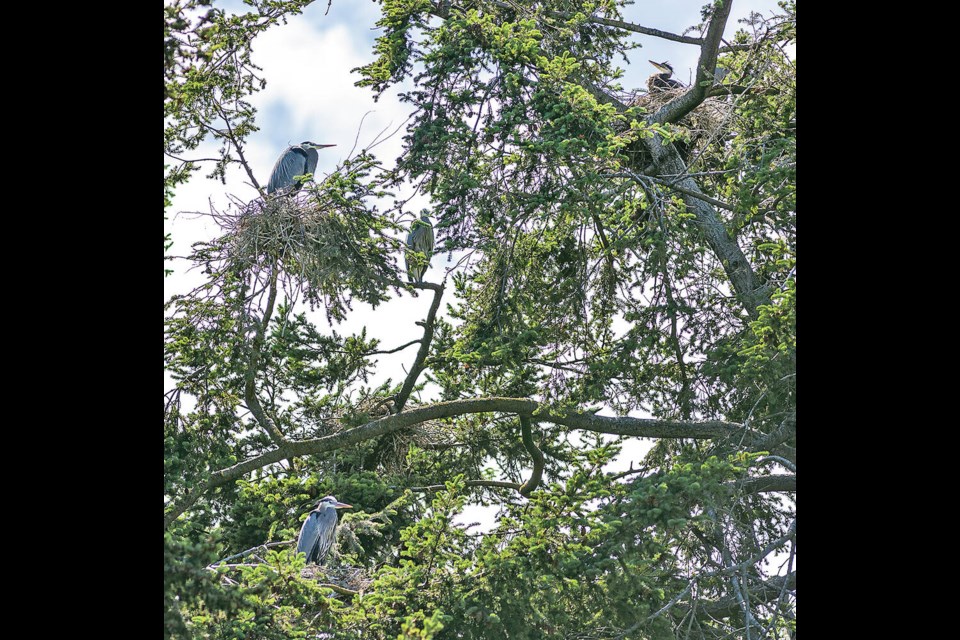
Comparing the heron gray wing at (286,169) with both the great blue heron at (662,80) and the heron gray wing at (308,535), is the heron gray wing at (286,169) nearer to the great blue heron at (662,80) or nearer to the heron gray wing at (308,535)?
the heron gray wing at (308,535)

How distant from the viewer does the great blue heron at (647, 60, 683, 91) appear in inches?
386

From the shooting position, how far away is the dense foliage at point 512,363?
18.8 ft

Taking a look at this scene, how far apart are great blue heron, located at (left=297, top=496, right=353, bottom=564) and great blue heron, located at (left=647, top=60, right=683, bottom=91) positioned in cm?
511

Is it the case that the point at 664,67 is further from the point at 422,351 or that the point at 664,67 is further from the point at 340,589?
the point at 340,589

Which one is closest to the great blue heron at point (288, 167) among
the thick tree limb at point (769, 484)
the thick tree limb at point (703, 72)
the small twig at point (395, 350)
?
the small twig at point (395, 350)

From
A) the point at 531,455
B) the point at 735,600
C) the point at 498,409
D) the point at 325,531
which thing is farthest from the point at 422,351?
the point at 735,600

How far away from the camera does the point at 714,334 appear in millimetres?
8680

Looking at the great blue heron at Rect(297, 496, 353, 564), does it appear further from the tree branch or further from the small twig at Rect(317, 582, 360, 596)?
the tree branch

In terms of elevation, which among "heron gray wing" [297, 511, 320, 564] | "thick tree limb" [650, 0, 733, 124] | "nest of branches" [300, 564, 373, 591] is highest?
"thick tree limb" [650, 0, 733, 124]

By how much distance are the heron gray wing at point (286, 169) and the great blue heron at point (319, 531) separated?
2.29 metres

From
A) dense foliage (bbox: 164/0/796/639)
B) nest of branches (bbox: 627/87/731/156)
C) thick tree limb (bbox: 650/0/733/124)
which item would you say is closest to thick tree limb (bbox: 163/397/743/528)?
dense foliage (bbox: 164/0/796/639)
